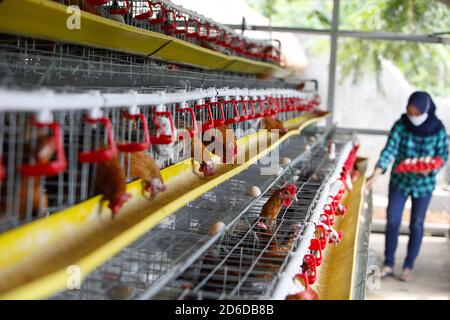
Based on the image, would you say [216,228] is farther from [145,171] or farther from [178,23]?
[178,23]

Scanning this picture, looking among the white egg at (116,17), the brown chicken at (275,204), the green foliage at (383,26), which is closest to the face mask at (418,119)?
the green foliage at (383,26)

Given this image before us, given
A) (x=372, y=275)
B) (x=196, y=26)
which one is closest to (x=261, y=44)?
(x=196, y=26)

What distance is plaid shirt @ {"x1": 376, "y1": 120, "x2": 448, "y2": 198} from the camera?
22.9 ft

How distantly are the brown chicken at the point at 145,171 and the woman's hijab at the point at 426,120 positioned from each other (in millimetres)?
4553

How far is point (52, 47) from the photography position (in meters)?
4.20

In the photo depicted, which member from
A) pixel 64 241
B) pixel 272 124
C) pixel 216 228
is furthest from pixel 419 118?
pixel 64 241

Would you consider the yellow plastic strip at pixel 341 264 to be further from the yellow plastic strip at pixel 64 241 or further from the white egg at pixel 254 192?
the yellow plastic strip at pixel 64 241

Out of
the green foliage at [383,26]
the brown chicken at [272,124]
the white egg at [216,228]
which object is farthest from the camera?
the green foliage at [383,26]

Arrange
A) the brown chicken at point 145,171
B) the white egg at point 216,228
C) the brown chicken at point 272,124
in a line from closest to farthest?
1. the brown chicken at point 145,171
2. the white egg at point 216,228
3. the brown chicken at point 272,124

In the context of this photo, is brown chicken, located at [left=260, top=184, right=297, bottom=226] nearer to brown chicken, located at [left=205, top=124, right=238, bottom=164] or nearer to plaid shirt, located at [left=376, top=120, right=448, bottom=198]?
brown chicken, located at [left=205, top=124, right=238, bottom=164]

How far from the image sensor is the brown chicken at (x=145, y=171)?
2641 mm

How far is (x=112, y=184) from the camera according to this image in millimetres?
2311

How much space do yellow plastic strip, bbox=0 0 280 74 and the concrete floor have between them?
2411mm

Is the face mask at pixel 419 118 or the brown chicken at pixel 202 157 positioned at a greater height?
the face mask at pixel 419 118
